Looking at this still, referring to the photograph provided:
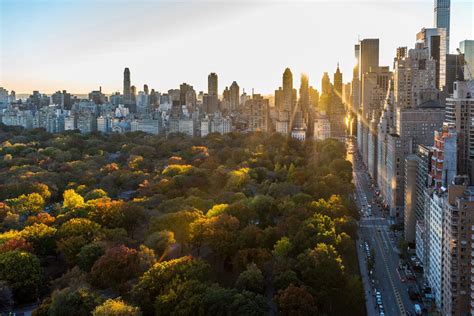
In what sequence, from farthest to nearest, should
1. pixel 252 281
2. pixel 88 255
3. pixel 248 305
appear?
pixel 88 255
pixel 252 281
pixel 248 305

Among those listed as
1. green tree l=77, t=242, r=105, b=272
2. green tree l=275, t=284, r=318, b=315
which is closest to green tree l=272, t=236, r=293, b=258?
green tree l=275, t=284, r=318, b=315

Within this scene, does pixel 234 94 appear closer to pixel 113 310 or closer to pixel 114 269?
pixel 114 269

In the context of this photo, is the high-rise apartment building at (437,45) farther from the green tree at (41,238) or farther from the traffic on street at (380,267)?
the green tree at (41,238)

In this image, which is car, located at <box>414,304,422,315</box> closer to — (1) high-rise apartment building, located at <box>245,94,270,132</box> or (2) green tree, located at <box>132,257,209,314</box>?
(2) green tree, located at <box>132,257,209,314</box>

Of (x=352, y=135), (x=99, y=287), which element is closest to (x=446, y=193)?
(x=99, y=287)

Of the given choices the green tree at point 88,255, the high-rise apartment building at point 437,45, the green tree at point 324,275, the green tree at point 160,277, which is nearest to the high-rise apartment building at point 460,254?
the green tree at point 324,275

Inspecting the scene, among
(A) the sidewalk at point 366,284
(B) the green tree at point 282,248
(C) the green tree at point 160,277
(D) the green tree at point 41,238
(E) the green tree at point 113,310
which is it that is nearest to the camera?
(E) the green tree at point 113,310

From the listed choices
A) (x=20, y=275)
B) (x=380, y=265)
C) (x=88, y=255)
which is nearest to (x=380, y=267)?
(x=380, y=265)
